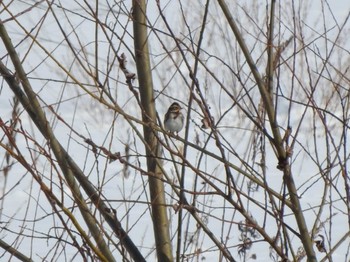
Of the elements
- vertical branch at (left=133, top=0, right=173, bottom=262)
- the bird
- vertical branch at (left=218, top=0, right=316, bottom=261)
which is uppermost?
the bird

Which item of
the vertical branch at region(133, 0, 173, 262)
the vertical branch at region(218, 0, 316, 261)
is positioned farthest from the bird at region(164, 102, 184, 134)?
the vertical branch at region(218, 0, 316, 261)

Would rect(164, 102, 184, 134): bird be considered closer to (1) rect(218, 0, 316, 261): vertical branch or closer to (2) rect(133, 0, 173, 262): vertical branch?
(2) rect(133, 0, 173, 262): vertical branch

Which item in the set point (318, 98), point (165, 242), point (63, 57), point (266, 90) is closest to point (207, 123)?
point (266, 90)

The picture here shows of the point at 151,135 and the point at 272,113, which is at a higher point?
the point at 151,135

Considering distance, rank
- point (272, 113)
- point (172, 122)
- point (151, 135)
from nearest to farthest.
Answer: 1. point (272, 113)
2. point (151, 135)
3. point (172, 122)

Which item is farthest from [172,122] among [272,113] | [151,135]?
[272,113]

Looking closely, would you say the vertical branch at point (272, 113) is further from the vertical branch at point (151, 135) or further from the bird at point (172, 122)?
the bird at point (172, 122)

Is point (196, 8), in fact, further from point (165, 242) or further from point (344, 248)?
point (165, 242)

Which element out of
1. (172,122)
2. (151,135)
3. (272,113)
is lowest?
(272,113)

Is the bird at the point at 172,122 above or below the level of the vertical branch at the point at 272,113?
above

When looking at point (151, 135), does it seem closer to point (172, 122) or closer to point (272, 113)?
point (272, 113)

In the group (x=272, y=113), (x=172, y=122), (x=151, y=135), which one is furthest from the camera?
(x=172, y=122)

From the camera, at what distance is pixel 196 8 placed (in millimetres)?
7152

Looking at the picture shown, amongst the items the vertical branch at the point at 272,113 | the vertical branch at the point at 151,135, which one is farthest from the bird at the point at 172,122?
the vertical branch at the point at 272,113
